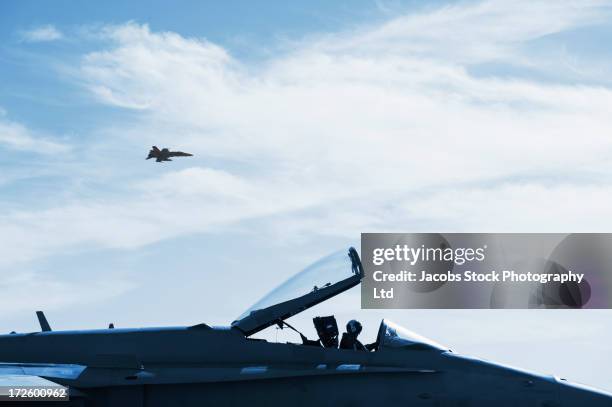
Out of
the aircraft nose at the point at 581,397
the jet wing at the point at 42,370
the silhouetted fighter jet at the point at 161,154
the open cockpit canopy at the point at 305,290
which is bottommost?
the aircraft nose at the point at 581,397

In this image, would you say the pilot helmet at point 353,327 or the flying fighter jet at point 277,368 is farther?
the pilot helmet at point 353,327

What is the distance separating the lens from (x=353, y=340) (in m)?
18.0

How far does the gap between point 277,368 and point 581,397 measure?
4781 millimetres

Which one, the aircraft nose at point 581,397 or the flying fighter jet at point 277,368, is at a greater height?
the flying fighter jet at point 277,368

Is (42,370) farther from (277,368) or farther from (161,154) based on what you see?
(161,154)

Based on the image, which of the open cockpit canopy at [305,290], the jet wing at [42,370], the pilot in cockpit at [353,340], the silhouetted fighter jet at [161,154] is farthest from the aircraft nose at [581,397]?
the silhouetted fighter jet at [161,154]

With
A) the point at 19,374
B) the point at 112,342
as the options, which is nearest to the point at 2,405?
the point at 19,374

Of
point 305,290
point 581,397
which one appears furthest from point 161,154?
point 581,397

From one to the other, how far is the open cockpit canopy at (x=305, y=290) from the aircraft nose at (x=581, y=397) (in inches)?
152

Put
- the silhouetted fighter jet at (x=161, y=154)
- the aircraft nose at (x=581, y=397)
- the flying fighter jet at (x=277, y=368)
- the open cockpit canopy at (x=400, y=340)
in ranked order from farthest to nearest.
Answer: the silhouetted fighter jet at (x=161, y=154) → the open cockpit canopy at (x=400, y=340) → the flying fighter jet at (x=277, y=368) → the aircraft nose at (x=581, y=397)

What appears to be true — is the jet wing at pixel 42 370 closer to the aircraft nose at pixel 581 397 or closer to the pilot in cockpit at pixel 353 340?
the pilot in cockpit at pixel 353 340

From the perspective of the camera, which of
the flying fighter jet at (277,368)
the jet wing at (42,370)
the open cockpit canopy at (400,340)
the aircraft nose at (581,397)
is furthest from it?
the open cockpit canopy at (400,340)

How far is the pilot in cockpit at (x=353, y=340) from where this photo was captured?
17.9 m

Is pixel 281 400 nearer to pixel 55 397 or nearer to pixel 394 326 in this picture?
pixel 394 326
